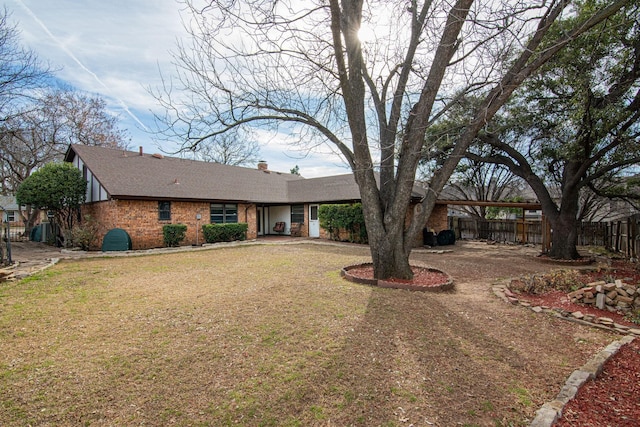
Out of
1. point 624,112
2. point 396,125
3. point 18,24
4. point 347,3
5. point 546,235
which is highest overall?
point 18,24

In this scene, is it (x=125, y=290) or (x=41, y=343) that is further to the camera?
(x=125, y=290)

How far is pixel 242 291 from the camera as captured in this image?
6168mm

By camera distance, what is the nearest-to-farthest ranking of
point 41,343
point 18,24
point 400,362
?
point 400,362 < point 41,343 < point 18,24

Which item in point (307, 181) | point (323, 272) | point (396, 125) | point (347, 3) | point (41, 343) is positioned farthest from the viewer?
point (307, 181)

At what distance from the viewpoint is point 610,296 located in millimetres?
5508

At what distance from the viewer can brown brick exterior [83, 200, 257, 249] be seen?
13.3 metres

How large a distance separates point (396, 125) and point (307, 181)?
49.8 ft

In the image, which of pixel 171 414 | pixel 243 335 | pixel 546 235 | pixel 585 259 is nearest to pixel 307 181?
pixel 546 235

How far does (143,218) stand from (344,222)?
943cm

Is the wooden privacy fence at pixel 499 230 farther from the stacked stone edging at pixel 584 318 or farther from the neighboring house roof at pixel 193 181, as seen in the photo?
the stacked stone edging at pixel 584 318

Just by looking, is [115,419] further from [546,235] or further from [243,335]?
[546,235]

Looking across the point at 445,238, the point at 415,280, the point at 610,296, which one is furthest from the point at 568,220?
the point at 415,280

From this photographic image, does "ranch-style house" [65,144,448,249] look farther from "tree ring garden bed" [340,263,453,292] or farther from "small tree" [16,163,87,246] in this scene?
"tree ring garden bed" [340,263,453,292]

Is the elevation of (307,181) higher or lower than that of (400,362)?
higher
